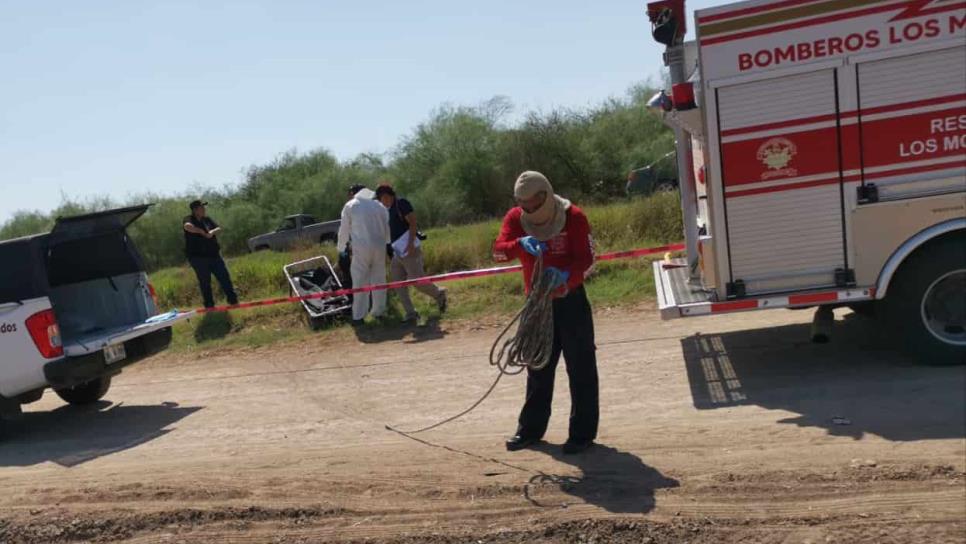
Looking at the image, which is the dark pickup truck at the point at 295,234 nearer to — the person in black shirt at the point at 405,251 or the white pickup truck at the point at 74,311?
the person in black shirt at the point at 405,251

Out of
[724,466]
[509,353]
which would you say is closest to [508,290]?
[509,353]

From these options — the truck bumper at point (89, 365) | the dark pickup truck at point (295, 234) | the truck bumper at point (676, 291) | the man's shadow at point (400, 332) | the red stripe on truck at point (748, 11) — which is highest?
the red stripe on truck at point (748, 11)

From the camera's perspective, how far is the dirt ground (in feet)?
16.0

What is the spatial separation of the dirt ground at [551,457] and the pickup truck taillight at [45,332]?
0.92 meters

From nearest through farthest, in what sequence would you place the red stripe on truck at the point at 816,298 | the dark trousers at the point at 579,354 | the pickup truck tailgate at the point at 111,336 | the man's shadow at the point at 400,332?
the dark trousers at the point at 579,354 → the red stripe on truck at the point at 816,298 → the pickup truck tailgate at the point at 111,336 → the man's shadow at the point at 400,332

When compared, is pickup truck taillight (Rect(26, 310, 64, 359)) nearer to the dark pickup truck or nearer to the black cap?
the black cap

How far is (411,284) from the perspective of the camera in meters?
12.1

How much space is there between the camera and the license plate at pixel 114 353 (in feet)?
29.2

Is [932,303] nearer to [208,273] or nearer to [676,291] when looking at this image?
[676,291]

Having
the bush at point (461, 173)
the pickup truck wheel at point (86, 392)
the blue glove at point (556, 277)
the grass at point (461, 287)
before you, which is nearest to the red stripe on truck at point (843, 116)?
the blue glove at point (556, 277)

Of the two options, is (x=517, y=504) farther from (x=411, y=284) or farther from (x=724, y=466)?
(x=411, y=284)

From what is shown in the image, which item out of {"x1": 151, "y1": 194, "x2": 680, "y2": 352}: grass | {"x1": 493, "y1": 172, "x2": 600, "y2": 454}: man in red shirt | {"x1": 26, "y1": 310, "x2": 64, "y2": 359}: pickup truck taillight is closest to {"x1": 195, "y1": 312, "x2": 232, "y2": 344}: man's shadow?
{"x1": 151, "y1": 194, "x2": 680, "y2": 352}: grass

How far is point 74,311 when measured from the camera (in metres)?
9.89

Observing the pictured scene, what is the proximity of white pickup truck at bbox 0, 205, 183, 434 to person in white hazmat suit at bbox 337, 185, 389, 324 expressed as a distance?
3.15 meters
